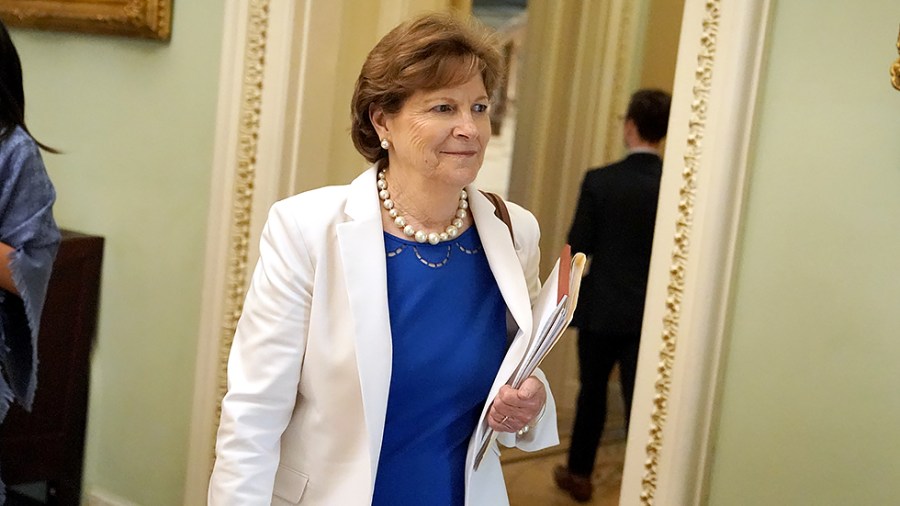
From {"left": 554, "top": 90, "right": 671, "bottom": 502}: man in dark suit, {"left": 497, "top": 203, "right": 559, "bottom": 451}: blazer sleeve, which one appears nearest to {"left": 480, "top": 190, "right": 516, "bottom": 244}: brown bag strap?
{"left": 497, "top": 203, "right": 559, "bottom": 451}: blazer sleeve

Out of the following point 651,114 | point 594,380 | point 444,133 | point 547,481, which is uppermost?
point 651,114

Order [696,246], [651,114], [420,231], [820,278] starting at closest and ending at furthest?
[420,231]
[820,278]
[696,246]
[651,114]

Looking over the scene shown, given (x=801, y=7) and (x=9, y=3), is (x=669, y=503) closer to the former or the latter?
(x=801, y=7)

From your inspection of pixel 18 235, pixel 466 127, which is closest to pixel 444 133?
pixel 466 127

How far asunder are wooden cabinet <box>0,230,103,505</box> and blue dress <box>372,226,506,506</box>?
1.63 metres

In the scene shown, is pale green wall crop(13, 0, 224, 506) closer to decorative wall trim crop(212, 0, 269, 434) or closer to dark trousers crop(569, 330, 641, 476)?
decorative wall trim crop(212, 0, 269, 434)

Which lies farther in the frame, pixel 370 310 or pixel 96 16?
pixel 96 16

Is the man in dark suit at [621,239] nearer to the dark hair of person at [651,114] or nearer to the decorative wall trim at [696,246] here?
the dark hair of person at [651,114]

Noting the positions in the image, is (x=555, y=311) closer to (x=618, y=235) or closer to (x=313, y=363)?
(x=313, y=363)

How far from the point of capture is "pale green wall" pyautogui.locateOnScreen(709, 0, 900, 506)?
5.34ft

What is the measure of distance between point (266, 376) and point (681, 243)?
0.91 m

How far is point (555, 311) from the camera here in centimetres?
123

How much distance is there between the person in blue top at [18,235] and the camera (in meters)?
1.72

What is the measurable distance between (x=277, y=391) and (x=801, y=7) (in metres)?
1.18
